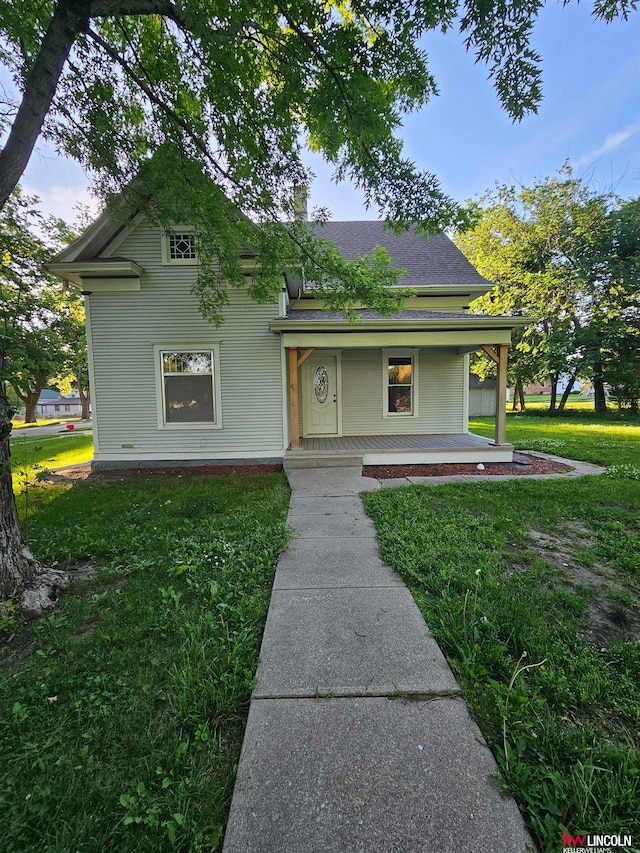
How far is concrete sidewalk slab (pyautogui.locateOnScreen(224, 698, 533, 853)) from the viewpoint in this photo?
1.26 meters

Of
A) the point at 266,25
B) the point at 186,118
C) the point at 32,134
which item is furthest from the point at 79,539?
the point at 266,25

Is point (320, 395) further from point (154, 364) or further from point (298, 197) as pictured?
point (298, 197)

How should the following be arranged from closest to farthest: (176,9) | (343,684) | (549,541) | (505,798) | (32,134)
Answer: (505,798)
(343,684)
(32,134)
(176,9)
(549,541)

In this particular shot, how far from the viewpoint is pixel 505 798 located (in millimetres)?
1402

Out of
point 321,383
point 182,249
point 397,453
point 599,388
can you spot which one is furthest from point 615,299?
point 182,249

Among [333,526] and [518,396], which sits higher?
[518,396]

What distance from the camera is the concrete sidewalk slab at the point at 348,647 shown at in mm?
1950

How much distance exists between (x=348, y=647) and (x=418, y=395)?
8855 mm

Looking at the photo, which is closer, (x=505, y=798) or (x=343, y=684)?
(x=505, y=798)

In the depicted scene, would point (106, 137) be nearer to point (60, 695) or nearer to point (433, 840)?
point (60, 695)

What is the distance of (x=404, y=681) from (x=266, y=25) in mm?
5259

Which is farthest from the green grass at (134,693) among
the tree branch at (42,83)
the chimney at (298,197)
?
the chimney at (298,197)

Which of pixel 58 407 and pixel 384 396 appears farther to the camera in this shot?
pixel 58 407

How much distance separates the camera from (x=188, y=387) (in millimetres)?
8289
